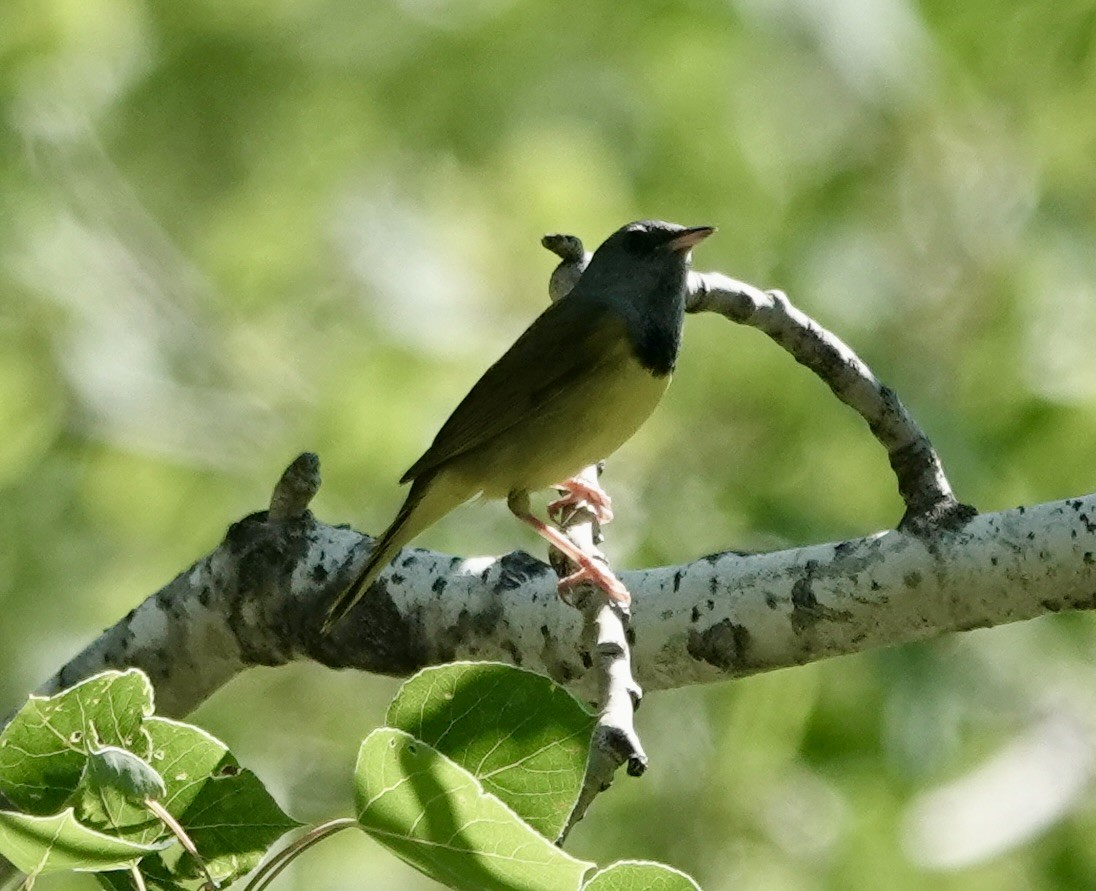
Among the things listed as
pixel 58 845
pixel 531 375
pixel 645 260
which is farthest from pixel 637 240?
pixel 58 845

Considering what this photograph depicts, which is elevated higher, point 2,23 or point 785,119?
point 785,119

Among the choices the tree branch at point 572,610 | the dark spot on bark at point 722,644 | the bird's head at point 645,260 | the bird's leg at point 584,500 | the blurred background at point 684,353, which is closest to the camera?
the tree branch at point 572,610

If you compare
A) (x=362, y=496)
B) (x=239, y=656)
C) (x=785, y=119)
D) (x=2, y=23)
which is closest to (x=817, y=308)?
(x=785, y=119)

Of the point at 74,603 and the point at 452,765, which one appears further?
the point at 74,603

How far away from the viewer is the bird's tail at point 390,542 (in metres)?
3.90

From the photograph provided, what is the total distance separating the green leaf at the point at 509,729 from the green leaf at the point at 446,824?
0.09m

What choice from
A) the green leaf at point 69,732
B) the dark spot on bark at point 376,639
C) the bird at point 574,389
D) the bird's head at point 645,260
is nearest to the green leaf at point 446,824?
the green leaf at point 69,732

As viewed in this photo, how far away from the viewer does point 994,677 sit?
5.83 metres

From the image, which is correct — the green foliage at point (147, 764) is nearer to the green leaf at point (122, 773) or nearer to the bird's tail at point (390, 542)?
the green leaf at point (122, 773)

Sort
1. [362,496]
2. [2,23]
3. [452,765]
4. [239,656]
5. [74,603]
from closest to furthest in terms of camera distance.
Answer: [452,765], [239,656], [362,496], [2,23], [74,603]

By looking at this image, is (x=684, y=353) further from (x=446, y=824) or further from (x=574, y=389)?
(x=446, y=824)

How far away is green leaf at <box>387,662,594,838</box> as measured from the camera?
2002 millimetres

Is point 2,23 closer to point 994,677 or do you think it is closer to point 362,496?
point 362,496

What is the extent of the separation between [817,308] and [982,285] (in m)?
0.71
